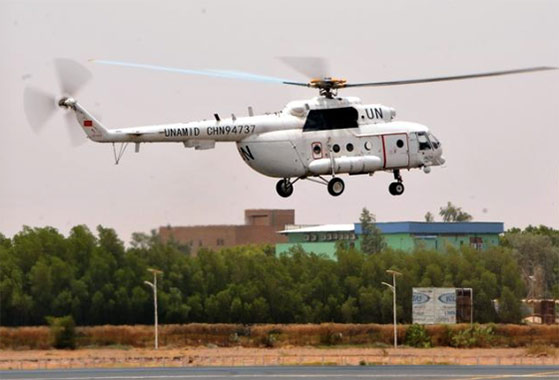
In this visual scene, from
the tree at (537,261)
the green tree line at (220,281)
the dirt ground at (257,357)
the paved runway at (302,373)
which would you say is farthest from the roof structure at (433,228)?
the paved runway at (302,373)

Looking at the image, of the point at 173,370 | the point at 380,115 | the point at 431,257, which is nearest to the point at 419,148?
the point at 380,115

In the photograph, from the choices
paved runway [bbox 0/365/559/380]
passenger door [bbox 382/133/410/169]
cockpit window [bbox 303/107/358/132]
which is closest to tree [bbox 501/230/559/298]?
paved runway [bbox 0/365/559/380]

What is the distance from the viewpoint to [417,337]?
10725cm

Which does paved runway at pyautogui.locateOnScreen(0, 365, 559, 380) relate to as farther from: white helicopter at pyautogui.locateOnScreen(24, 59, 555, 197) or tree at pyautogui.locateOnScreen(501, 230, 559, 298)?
tree at pyautogui.locateOnScreen(501, 230, 559, 298)

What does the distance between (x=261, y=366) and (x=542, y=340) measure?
26613mm

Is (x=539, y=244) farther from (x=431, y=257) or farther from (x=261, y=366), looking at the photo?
(x=261, y=366)

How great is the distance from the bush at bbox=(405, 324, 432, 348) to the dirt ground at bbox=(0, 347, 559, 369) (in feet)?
5.52

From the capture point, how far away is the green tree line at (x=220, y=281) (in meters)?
89.2

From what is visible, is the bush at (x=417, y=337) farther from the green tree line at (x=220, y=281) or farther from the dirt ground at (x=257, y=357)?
the green tree line at (x=220, y=281)

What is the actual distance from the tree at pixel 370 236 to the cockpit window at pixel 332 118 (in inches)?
2864

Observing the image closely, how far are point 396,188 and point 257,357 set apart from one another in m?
35.2

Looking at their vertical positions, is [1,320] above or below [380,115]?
below

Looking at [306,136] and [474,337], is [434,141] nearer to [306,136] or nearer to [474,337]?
[306,136]

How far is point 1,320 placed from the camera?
90500mm
